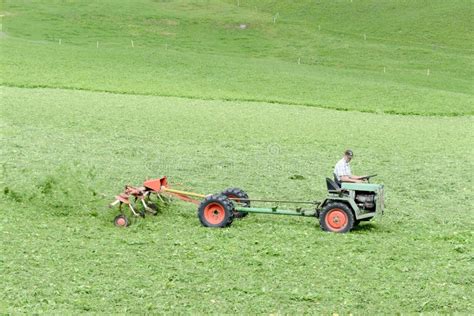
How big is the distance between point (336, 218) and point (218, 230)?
2.28m

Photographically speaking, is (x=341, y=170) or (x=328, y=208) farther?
(x=341, y=170)

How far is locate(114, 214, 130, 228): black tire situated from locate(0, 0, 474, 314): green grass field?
13 centimetres

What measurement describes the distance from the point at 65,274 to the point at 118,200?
3474mm

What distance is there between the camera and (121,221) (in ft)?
A: 48.2

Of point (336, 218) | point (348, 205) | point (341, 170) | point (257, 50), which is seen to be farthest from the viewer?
point (257, 50)

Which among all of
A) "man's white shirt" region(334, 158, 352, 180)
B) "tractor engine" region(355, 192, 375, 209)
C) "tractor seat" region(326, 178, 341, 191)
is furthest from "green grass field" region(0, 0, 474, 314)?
"man's white shirt" region(334, 158, 352, 180)

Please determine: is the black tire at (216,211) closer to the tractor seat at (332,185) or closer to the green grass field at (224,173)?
the green grass field at (224,173)

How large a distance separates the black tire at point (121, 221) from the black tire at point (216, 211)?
1423 mm

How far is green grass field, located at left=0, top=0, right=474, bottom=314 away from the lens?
1122 centimetres

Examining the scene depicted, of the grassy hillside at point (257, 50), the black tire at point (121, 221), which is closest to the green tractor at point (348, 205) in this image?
the black tire at point (121, 221)

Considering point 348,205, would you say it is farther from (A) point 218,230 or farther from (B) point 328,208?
(A) point 218,230

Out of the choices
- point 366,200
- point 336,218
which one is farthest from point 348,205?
point 366,200

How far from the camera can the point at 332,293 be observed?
36.4ft

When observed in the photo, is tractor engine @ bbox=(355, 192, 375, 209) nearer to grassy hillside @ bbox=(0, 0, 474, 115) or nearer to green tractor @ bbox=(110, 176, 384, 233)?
green tractor @ bbox=(110, 176, 384, 233)
